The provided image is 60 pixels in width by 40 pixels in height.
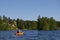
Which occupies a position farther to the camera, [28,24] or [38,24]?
[28,24]

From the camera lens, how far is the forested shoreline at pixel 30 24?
13231cm

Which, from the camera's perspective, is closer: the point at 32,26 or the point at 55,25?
the point at 55,25

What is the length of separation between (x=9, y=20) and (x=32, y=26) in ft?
51.7

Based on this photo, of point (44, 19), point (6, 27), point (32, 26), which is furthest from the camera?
point (32, 26)

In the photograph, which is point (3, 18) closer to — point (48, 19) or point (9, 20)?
point (9, 20)

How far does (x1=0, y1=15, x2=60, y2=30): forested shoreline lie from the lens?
132m

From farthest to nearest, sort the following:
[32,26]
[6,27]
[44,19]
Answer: [32,26] < [44,19] < [6,27]

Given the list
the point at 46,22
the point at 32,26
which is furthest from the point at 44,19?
the point at 32,26

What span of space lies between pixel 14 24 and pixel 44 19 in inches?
811

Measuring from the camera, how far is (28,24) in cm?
15650

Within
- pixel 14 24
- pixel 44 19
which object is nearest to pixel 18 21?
pixel 14 24

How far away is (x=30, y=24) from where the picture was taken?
153750mm

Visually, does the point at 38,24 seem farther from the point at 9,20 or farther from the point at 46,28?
the point at 9,20

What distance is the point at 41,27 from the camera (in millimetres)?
132875
